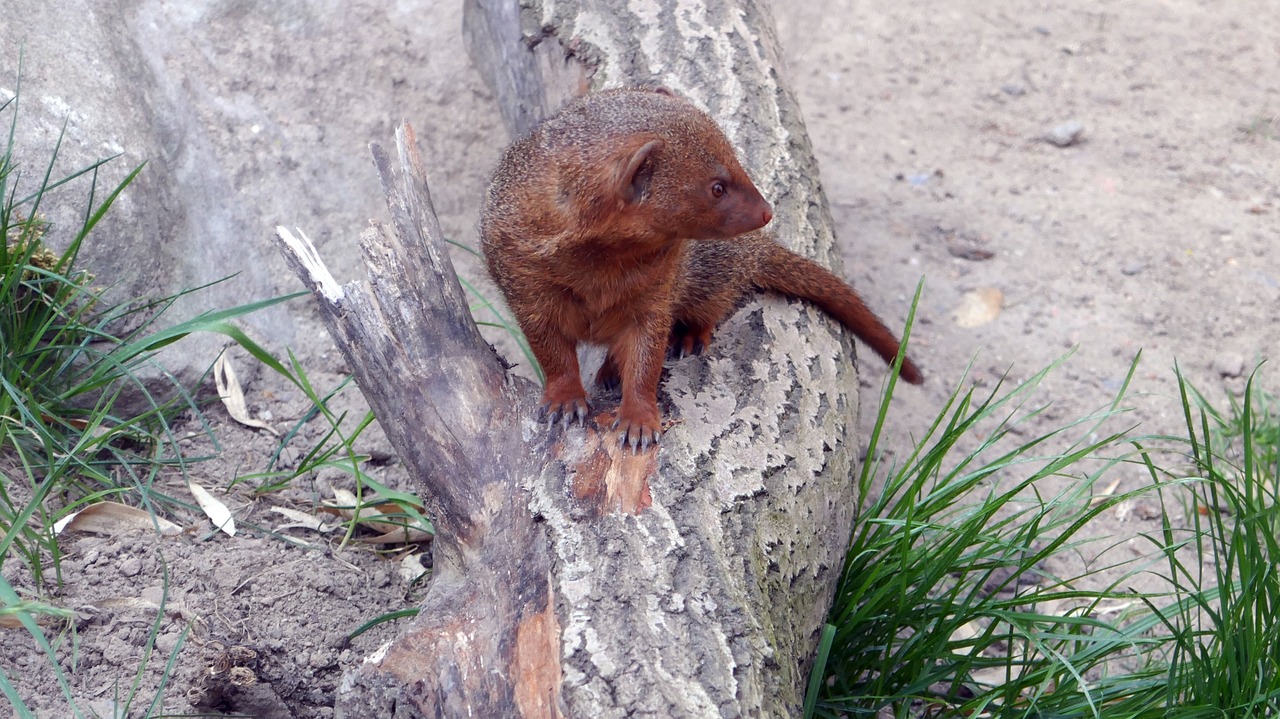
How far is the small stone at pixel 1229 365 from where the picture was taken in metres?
3.17

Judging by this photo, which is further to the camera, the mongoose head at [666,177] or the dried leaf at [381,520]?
the dried leaf at [381,520]

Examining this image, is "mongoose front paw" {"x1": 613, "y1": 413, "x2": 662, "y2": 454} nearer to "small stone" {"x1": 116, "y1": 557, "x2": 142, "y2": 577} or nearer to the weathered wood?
the weathered wood

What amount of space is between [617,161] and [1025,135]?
9.81 ft

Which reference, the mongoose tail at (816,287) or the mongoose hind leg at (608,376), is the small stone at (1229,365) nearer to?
the mongoose tail at (816,287)

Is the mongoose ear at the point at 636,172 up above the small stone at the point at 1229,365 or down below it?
above

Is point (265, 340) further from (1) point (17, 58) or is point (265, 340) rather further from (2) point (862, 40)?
(2) point (862, 40)

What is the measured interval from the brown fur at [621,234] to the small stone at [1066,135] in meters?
2.40

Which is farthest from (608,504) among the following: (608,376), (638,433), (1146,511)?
(1146,511)

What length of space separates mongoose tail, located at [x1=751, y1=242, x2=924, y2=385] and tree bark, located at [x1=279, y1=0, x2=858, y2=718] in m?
0.05

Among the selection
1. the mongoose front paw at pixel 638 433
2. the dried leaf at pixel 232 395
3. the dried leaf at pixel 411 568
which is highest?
the mongoose front paw at pixel 638 433

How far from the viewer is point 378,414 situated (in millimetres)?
2012

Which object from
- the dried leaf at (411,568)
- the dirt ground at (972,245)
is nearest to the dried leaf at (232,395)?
the dirt ground at (972,245)

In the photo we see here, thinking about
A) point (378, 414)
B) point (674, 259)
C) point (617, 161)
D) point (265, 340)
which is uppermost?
point (617, 161)

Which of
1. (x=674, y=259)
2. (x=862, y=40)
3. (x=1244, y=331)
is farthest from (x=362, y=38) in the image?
(x=1244, y=331)
